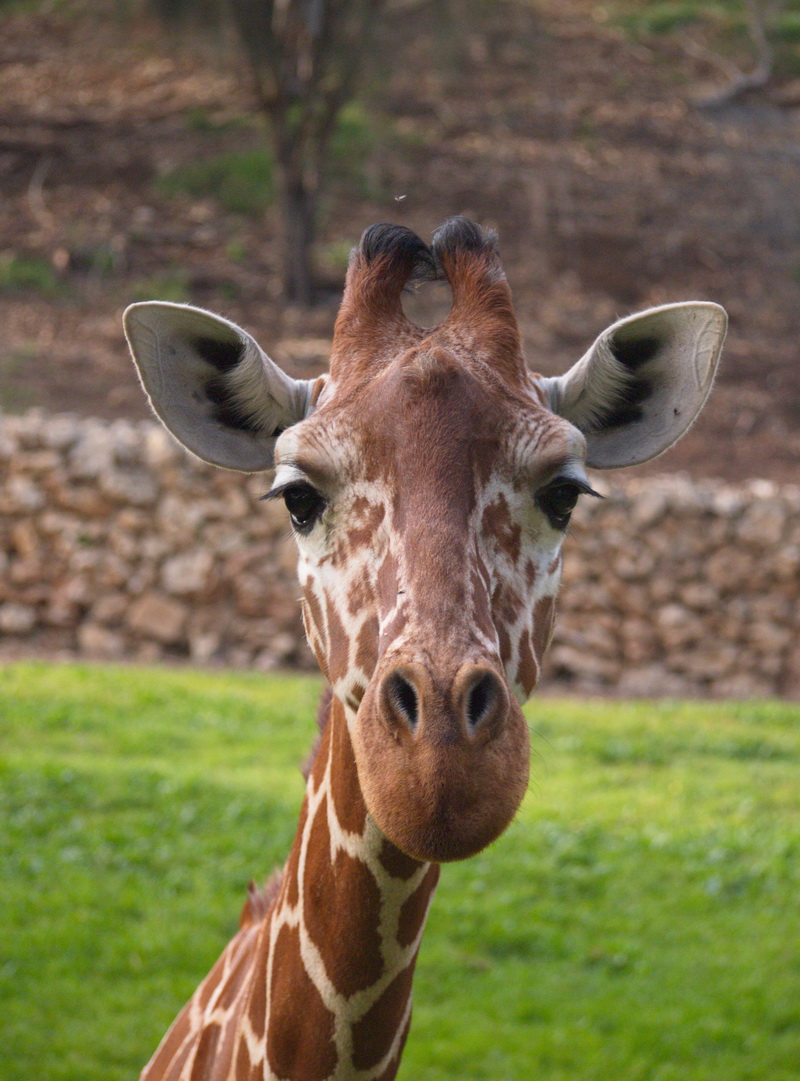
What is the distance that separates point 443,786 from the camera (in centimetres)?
185

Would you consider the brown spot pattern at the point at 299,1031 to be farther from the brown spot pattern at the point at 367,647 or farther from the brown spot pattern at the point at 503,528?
the brown spot pattern at the point at 503,528

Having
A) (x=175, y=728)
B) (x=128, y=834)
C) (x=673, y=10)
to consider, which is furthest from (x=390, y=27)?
(x=128, y=834)

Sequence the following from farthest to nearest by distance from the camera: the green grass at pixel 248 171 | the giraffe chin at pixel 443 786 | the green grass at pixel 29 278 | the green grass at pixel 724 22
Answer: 1. the green grass at pixel 724 22
2. the green grass at pixel 248 171
3. the green grass at pixel 29 278
4. the giraffe chin at pixel 443 786

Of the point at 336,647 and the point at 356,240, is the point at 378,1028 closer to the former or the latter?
the point at 336,647

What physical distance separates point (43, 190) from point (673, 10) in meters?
12.6

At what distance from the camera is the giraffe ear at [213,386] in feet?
8.67

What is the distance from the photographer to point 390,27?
19.9 m

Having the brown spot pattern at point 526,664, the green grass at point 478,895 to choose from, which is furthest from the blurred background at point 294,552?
the brown spot pattern at point 526,664

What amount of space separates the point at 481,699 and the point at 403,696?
0.41ft

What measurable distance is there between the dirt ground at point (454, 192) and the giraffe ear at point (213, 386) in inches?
417

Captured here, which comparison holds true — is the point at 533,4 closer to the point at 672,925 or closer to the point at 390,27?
the point at 390,27

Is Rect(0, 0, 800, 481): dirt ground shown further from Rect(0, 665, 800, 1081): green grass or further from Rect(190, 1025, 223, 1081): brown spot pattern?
Rect(190, 1025, 223, 1081): brown spot pattern

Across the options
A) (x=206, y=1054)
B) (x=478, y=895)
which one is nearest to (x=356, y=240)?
(x=478, y=895)

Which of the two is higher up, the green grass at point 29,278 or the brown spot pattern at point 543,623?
the green grass at point 29,278
